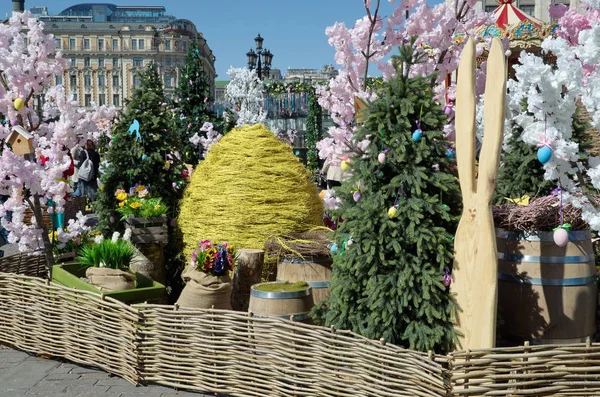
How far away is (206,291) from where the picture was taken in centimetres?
593

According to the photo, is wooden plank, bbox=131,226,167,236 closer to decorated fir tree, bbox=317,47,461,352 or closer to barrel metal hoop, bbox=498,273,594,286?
decorated fir tree, bbox=317,47,461,352

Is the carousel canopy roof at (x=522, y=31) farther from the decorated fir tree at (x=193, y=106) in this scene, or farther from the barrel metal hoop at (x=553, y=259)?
the barrel metal hoop at (x=553, y=259)

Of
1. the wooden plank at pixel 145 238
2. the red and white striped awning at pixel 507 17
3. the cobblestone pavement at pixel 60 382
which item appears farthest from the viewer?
the red and white striped awning at pixel 507 17

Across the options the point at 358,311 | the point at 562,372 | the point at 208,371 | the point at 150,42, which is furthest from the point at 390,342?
the point at 150,42

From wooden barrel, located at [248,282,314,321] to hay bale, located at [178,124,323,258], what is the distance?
1317mm

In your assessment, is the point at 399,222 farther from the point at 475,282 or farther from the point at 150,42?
the point at 150,42

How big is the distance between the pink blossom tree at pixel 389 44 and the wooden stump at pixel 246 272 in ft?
4.50

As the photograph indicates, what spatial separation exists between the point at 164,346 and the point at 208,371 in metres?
0.40

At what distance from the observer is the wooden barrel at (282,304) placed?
5.28 m

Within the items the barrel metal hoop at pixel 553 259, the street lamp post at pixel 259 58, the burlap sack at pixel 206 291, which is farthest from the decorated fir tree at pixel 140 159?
the street lamp post at pixel 259 58

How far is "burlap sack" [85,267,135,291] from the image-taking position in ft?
19.0

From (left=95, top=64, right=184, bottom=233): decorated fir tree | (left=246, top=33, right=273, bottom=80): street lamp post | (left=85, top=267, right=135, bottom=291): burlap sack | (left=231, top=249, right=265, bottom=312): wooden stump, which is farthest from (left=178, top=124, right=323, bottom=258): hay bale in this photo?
(left=246, top=33, right=273, bottom=80): street lamp post

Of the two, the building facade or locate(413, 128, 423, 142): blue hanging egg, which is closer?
locate(413, 128, 423, 142): blue hanging egg

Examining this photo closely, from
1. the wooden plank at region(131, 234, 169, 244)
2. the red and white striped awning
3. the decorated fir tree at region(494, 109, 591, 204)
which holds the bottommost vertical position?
the wooden plank at region(131, 234, 169, 244)
